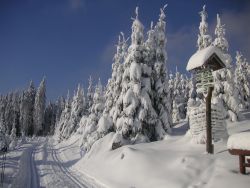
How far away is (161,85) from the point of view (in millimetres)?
26172

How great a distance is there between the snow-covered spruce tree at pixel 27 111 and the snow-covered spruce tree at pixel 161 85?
7549 centimetres

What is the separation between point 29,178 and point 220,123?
1182 cm

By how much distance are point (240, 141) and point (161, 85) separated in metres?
15.3

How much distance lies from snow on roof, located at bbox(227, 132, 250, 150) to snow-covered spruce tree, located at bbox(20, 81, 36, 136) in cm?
8959

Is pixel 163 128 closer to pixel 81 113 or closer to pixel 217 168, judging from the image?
pixel 217 168

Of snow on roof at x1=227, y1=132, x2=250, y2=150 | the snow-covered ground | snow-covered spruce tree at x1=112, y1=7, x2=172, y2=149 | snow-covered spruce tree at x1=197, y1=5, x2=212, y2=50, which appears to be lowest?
the snow-covered ground

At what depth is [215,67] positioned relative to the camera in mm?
15539

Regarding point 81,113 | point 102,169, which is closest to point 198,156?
point 102,169

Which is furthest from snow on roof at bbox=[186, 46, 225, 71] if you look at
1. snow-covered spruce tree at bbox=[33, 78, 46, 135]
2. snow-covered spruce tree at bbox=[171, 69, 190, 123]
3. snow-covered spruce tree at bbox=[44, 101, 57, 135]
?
snow-covered spruce tree at bbox=[44, 101, 57, 135]

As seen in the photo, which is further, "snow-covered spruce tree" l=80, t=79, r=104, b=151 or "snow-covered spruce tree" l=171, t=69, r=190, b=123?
"snow-covered spruce tree" l=171, t=69, r=190, b=123

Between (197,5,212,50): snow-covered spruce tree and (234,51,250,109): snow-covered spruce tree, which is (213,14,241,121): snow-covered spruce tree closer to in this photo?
(197,5,212,50): snow-covered spruce tree

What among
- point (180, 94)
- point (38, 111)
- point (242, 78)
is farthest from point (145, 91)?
point (38, 111)

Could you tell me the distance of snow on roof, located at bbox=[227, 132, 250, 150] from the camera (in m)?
10.8

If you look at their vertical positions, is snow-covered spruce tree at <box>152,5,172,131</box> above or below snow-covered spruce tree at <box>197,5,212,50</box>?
below
